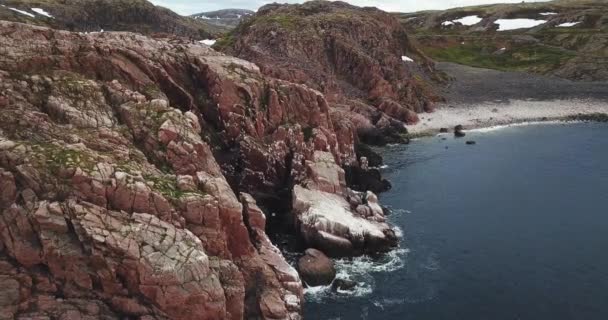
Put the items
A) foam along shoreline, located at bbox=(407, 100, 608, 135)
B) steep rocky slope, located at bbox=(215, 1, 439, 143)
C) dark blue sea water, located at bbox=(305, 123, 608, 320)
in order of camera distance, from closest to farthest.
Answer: dark blue sea water, located at bbox=(305, 123, 608, 320) < steep rocky slope, located at bbox=(215, 1, 439, 143) < foam along shoreline, located at bbox=(407, 100, 608, 135)

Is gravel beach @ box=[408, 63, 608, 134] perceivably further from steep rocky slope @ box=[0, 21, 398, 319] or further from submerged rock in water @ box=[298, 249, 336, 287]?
submerged rock in water @ box=[298, 249, 336, 287]

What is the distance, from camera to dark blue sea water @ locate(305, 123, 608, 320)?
49938 mm

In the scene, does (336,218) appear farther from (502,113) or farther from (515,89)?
(515,89)

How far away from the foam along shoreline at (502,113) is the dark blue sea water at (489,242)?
78.1 feet

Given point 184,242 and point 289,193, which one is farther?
point 289,193

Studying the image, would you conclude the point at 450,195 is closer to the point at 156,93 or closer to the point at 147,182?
the point at 156,93

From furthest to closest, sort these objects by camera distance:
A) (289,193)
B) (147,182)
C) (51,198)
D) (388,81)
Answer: (388,81)
(289,193)
(147,182)
(51,198)

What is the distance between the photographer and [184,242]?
39438 millimetres

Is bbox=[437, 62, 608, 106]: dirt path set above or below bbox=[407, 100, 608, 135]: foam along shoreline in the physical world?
above

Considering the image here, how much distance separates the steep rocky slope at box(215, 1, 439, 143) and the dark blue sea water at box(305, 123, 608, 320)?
21073 mm

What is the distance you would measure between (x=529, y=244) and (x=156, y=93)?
4808 centimetres

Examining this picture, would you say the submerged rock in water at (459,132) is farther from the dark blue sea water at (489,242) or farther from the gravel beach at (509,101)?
the dark blue sea water at (489,242)

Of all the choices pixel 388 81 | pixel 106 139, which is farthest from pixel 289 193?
pixel 388 81

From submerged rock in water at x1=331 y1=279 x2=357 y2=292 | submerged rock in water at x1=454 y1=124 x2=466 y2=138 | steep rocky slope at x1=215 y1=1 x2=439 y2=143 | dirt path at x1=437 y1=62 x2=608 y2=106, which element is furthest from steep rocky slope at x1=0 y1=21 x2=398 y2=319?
dirt path at x1=437 y1=62 x2=608 y2=106
